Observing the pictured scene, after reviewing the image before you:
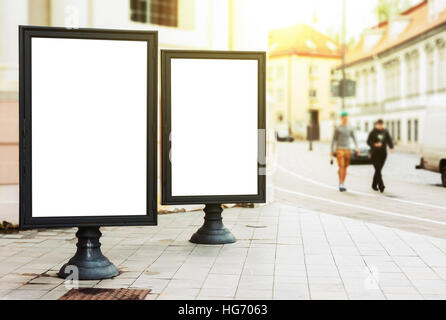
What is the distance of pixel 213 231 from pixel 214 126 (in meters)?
1.38

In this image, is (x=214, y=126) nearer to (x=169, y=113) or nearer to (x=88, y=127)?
(x=169, y=113)

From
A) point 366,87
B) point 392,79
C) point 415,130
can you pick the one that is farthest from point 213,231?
point 366,87

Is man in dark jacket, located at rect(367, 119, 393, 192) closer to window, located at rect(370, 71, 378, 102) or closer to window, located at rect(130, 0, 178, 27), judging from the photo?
window, located at rect(130, 0, 178, 27)

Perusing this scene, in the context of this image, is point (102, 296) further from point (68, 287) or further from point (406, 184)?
point (406, 184)

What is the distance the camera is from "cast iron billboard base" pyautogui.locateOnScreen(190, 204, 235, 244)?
8.69 meters

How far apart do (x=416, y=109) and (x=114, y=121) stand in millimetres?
43694

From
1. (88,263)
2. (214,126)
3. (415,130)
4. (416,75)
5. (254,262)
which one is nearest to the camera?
(88,263)

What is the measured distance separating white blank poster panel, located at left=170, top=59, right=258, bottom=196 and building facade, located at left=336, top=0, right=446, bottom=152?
35.1 m

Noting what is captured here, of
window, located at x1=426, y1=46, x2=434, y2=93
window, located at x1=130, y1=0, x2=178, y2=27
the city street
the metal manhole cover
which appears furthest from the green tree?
the metal manhole cover

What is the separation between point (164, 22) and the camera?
43.7ft

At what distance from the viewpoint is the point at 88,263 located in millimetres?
6684

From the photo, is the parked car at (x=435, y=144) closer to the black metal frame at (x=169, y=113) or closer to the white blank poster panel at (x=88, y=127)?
the black metal frame at (x=169, y=113)

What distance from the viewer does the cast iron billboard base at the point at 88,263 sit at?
662 centimetres
